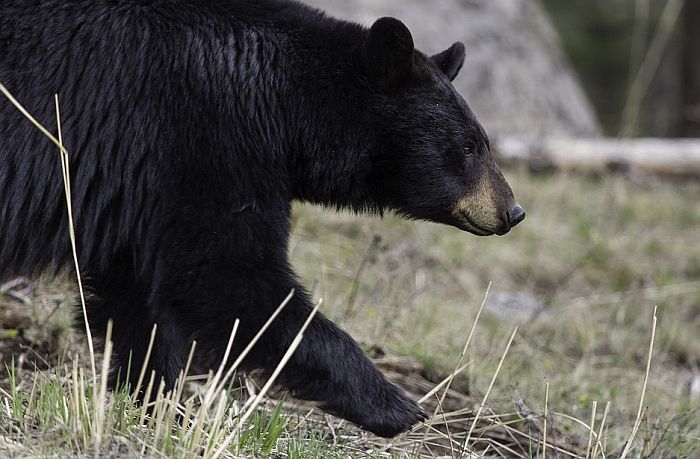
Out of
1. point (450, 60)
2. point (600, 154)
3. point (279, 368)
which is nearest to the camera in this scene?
point (279, 368)

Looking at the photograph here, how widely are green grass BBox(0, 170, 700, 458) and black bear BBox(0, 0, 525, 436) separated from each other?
232 millimetres

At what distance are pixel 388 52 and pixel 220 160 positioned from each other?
678 mm

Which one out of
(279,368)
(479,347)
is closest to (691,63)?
(479,347)

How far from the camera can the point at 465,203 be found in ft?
→ 10.5

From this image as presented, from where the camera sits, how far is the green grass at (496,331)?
8.58 feet

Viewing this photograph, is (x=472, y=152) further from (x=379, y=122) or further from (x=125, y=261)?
(x=125, y=261)

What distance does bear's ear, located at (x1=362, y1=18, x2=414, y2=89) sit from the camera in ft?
9.84

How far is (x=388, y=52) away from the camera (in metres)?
3.05

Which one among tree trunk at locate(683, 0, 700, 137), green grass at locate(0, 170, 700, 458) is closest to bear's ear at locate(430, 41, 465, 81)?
green grass at locate(0, 170, 700, 458)

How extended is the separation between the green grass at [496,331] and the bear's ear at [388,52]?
1.13 m

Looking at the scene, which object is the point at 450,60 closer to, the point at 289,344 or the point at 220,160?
the point at 220,160

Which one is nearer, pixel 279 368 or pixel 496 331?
pixel 279 368

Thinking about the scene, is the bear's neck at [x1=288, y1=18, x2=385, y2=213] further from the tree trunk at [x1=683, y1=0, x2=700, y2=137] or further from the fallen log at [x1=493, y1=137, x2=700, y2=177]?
the tree trunk at [x1=683, y1=0, x2=700, y2=137]

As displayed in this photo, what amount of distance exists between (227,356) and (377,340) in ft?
5.19
